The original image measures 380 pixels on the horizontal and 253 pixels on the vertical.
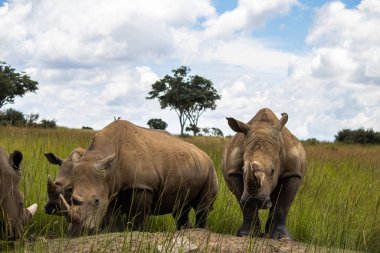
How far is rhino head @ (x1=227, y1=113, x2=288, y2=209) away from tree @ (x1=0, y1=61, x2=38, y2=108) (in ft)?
131

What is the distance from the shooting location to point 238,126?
239 inches

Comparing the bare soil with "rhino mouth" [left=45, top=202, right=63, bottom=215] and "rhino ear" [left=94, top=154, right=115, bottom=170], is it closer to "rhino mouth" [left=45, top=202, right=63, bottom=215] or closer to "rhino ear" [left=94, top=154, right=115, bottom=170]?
"rhino ear" [left=94, top=154, right=115, bottom=170]

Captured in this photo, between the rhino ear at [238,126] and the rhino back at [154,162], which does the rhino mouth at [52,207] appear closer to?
the rhino back at [154,162]

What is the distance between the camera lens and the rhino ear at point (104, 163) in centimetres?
565

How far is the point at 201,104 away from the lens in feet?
190

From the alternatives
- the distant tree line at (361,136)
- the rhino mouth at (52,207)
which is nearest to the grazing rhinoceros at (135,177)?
the rhino mouth at (52,207)

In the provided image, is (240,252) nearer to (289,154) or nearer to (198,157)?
(289,154)

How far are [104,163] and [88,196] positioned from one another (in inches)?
15.8

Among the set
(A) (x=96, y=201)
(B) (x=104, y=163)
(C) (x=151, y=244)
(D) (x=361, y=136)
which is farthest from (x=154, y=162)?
(D) (x=361, y=136)

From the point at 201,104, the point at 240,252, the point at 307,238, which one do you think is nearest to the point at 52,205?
the point at 240,252

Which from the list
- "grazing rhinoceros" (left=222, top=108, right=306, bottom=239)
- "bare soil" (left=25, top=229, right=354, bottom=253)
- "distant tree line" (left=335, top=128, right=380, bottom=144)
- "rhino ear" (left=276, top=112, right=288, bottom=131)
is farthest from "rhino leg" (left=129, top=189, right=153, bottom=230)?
"distant tree line" (left=335, top=128, right=380, bottom=144)

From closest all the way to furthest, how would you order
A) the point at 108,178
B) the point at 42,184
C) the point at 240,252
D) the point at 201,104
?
the point at 240,252, the point at 108,178, the point at 42,184, the point at 201,104

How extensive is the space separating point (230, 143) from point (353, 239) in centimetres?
176

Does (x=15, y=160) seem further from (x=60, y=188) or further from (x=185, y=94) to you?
(x=185, y=94)
